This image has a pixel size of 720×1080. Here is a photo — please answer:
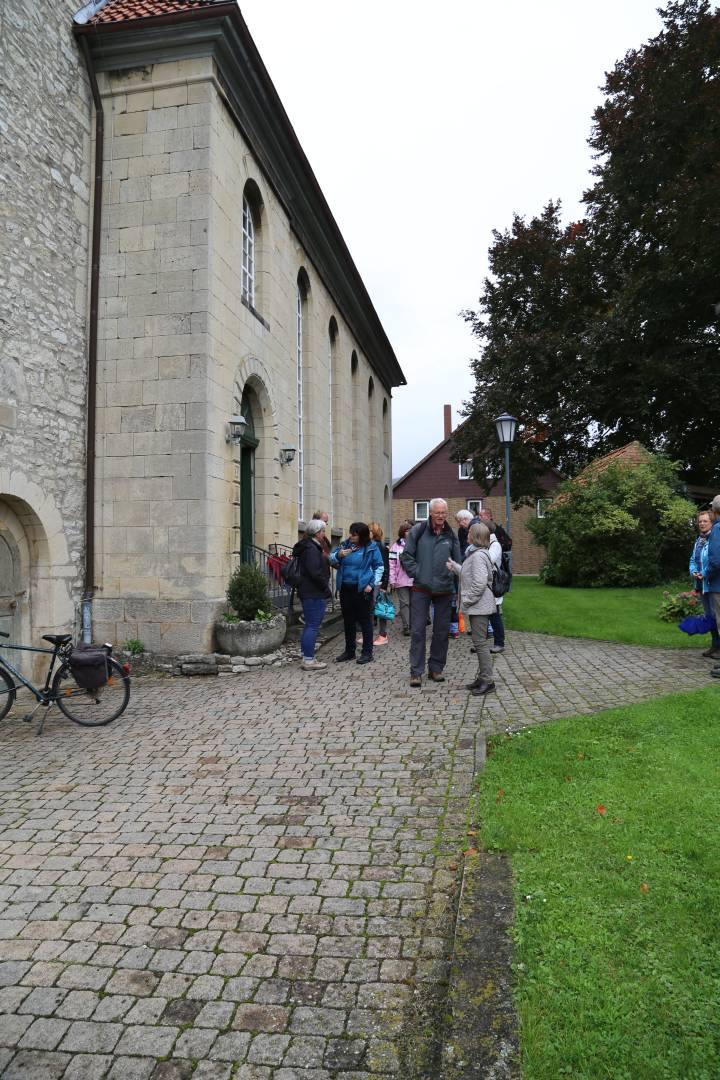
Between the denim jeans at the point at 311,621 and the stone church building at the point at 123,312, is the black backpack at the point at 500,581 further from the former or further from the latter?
the stone church building at the point at 123,312

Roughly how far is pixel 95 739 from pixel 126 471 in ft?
15.1

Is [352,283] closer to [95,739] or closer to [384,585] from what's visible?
[384,585]

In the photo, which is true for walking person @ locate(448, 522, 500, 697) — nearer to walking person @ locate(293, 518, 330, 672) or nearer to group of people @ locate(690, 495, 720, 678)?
walking person @ locate(293, 518, 330, 672)

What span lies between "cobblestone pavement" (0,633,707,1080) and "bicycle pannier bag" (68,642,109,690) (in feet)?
1.44

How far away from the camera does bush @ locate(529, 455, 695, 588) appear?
1908 cm

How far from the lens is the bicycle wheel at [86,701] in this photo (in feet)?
21.6

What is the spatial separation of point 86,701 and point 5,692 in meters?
0.76

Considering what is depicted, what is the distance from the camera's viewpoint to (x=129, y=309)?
9.85 m

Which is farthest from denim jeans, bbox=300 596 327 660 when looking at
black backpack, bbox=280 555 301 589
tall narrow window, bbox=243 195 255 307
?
tall narrow window, bbox=243 195 255 307

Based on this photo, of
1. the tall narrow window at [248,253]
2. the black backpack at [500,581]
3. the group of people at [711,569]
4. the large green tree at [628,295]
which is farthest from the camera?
the large green tree at [628,295]

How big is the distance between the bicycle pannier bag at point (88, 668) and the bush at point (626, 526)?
15245mm

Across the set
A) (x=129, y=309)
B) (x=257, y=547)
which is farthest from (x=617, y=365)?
(x=129, y=309)

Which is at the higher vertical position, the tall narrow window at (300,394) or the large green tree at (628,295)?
the large green tree at (628,295)

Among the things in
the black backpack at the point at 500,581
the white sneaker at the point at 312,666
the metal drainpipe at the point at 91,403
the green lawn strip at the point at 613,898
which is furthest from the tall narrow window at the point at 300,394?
the green lawn strip at the point at 613,898
